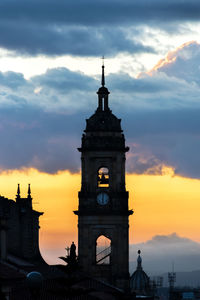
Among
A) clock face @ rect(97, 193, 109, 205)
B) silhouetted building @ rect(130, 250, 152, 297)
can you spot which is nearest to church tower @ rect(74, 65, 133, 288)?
clock face @ rect(97, 193, 109, 205)

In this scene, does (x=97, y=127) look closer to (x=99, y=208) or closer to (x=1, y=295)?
(x=99, y=208)

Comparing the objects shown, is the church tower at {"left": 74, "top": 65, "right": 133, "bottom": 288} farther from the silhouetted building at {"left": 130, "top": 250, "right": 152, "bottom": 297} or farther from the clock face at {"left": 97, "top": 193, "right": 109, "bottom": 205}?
the silhouetted building at {"left": 130, "top": 250, "right": 152, "bottom": 297}

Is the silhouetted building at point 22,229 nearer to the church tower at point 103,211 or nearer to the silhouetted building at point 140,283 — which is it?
the church tower at point 103,211

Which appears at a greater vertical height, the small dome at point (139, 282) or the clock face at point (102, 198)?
the clock face at point (102, 198)

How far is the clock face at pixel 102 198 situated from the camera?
445 ft

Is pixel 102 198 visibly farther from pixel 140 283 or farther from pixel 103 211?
pixel 140 283

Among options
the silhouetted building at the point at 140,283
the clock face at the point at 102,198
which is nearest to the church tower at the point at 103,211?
the clock face at the point at 102,198

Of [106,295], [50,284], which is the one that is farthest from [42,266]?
[50,284]

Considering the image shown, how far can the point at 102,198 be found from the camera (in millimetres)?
135750

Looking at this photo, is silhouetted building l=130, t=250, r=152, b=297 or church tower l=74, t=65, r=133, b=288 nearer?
church tower l=74, t=65, r=133, b=288

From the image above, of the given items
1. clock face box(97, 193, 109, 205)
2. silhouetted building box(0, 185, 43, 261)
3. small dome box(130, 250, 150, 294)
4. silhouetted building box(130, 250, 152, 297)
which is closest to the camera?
silhouetted building box(0, 185, 43, 261)

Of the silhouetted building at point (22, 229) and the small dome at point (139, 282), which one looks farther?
the small dome at point (139, 282)

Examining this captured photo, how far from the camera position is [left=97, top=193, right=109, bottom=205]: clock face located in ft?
445

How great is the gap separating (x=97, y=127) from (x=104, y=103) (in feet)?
7.37
